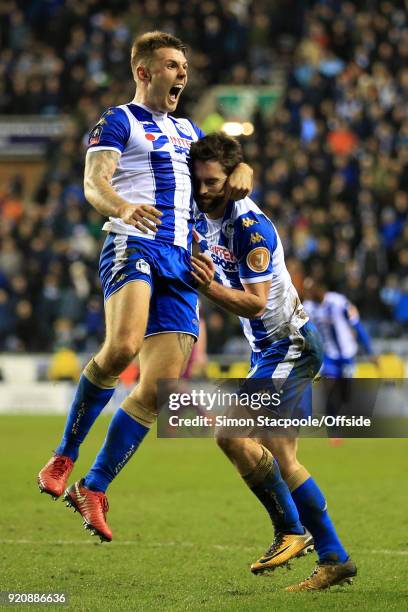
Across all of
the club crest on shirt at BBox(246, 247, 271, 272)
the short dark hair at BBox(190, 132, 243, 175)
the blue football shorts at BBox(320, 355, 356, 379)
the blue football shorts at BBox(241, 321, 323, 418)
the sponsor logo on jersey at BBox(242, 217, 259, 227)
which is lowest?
the blue football shorts at BBox(320, 355, 356, 379)

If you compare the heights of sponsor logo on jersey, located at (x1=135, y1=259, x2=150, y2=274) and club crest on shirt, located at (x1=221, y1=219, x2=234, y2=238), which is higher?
club crest on shirt, located at (x1=221, y1=219, x2=234, y2=238)

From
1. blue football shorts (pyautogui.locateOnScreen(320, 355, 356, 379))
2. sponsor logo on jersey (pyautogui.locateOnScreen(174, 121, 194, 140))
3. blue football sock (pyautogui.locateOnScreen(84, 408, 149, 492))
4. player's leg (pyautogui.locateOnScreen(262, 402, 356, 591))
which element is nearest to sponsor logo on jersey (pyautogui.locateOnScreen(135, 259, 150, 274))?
blue football sock (pyautogui.locateOnScreen(84, 408, 149, 492))

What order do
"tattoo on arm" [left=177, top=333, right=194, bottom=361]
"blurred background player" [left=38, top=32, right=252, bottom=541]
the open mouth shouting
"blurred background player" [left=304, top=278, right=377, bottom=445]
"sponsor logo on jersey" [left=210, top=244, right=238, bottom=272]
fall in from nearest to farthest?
"blurred background player" [left=38, top=32, right=252, bottom=541] < "tattoo on arm" [left=177, top=333, right=194, bottom=361] < the open mouth shouting < "sponsor logo on jersey" [left=210, top=244, right=238, bottom=272] < "blurred background player" [left=304, top=278, right=377, bottom=445]

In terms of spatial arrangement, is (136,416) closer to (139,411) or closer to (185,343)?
(139,411)

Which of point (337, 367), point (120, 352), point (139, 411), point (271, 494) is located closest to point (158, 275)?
point (120, 352)

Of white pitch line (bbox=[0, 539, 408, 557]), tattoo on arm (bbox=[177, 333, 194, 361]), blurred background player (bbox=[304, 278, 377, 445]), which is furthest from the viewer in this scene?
blurred background player (bbox=[304, 278, 377, 445])

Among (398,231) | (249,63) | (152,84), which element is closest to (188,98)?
(249,63)

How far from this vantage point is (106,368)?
6.31 meters

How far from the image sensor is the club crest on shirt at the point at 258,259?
21.8ft

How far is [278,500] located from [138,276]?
1604 mm

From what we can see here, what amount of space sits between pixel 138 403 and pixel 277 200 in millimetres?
14804

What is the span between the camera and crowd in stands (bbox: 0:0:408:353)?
65.6ft

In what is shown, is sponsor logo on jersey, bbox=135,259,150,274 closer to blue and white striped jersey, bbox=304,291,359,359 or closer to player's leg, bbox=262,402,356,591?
player's leg, bbox=262,402,356,591

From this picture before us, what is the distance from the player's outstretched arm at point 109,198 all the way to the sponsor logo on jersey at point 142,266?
0.25m
